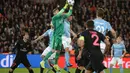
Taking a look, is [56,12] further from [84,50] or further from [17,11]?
[17,11]

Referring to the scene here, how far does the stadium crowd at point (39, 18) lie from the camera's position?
93.8 feet

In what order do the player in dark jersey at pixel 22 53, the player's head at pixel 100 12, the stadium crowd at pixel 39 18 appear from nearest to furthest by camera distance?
the player's head at pixel 100 12 → the player in dark jersey at pixel 22 53 → the stadium crowd at pixel 39 18

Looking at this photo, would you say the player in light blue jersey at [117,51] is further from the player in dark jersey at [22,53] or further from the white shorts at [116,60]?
the player in dark jersey at [22,53]

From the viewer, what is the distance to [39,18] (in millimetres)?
31422

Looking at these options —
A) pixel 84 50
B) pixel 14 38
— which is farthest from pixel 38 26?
pixel 84 50

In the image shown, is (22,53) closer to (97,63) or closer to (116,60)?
(116,60)

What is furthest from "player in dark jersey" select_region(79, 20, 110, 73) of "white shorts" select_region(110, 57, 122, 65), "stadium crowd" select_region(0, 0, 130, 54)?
"stadium crowd" select_region(0, 0, 130, 54)

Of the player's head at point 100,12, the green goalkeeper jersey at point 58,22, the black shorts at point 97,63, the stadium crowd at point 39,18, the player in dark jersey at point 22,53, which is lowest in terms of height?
the stadium crowd at point 39,18

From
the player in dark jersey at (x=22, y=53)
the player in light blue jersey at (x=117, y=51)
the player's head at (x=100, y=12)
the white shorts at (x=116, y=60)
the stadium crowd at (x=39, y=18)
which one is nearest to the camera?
the player's head at (x=100, y=12)

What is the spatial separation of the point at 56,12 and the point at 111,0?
19.6 metres

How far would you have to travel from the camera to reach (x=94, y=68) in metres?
12.6

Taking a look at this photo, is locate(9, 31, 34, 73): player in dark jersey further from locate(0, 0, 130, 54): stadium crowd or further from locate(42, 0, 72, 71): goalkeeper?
locate(0, 0, 130, 54): stadium crowd

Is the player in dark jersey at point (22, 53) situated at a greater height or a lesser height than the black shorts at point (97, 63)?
lesser

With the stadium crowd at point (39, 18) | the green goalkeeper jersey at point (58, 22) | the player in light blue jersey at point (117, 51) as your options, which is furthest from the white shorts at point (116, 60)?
the stadium crowd at point (39, 18)
